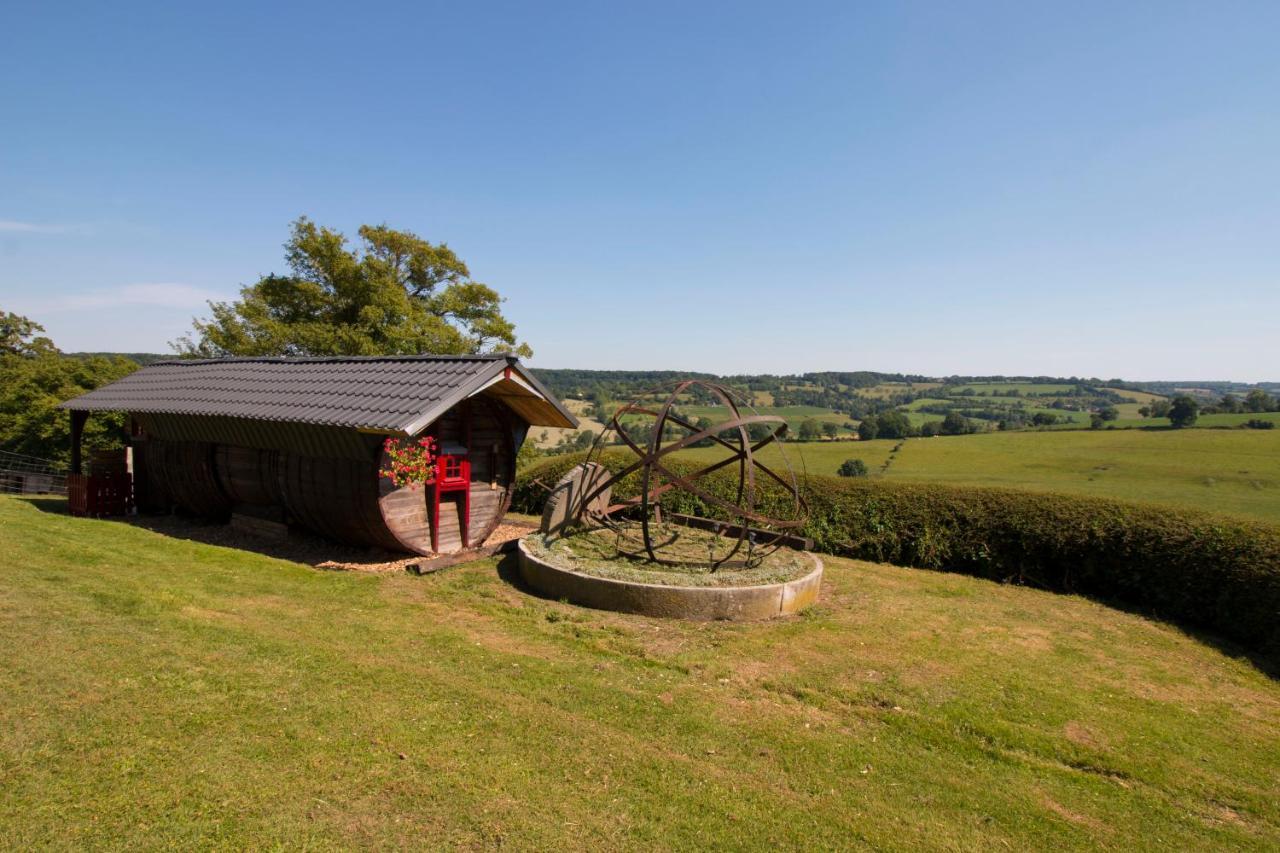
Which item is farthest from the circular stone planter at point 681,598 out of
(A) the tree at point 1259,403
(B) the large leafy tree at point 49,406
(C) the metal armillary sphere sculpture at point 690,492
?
(A) the tree at point 1259,403

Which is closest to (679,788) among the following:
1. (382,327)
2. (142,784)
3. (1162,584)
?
(142,784)

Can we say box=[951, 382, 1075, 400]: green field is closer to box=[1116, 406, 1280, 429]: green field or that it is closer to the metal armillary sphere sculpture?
box=[1116, 406, 1280, 429]: green field

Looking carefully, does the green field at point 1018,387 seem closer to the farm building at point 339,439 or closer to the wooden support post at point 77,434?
the farm building at point 339,439

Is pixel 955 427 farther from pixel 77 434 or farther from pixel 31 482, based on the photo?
pixel 31 482

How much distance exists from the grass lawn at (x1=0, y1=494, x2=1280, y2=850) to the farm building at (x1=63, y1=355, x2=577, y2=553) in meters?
1.88

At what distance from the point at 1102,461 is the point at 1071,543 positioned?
108ft

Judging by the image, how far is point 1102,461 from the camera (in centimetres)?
3700

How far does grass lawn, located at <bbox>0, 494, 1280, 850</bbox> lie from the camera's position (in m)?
3.68

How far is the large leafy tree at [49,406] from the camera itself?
28562 mm

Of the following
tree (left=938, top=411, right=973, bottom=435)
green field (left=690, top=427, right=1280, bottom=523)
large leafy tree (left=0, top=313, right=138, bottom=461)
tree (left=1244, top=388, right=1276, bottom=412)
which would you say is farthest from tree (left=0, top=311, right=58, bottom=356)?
tree (left=1244, top=388, right=1276, bottom=412)

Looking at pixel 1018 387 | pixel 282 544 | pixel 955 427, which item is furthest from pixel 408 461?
pixel 1018 387

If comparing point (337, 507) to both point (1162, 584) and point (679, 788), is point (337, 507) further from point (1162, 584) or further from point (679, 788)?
point (1162, 584)

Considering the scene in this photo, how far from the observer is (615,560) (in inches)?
379

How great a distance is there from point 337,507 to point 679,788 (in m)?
7.50
